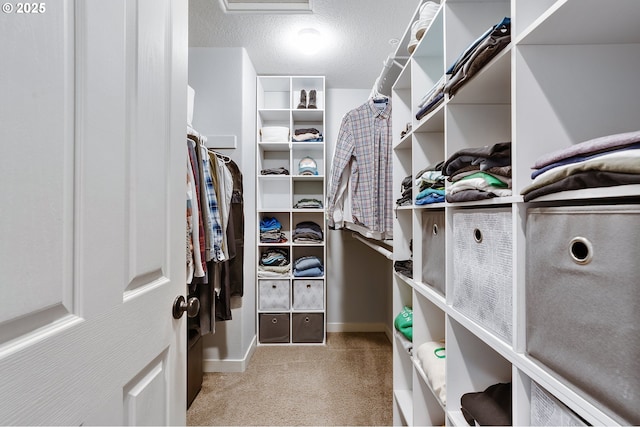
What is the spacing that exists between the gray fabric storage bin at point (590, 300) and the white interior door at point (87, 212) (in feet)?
2.61

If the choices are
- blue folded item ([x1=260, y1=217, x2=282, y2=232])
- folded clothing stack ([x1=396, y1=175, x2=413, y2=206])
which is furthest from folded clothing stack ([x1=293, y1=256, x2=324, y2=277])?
folded clothing stack ([x1=396, y1=175, x2=413, y2=206])

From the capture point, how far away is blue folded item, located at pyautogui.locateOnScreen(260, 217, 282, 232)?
2.78m

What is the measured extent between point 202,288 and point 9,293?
1.59 m

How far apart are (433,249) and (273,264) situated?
5.96 feet

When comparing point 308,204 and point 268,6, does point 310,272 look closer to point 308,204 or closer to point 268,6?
A: point 308,204

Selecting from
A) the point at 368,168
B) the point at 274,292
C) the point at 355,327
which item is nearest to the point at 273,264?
the point at 274,292

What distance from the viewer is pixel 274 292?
2705 millimetres

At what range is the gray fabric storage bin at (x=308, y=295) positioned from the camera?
273 cm

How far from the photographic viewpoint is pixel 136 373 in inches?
24.4

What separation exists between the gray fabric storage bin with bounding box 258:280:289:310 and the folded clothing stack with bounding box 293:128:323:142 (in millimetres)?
1295

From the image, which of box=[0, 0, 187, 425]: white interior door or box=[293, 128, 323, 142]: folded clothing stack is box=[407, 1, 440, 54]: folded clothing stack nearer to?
box=[0, 0, 187, 425]: white interior door

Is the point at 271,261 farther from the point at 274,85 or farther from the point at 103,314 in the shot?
the point at 103,314

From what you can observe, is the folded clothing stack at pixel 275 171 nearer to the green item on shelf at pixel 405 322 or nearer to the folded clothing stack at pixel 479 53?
the green item on shelf at pixel 405 322

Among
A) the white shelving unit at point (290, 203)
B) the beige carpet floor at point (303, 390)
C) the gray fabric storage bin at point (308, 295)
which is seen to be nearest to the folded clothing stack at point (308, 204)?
the white shelving unit at point (290, 203)
